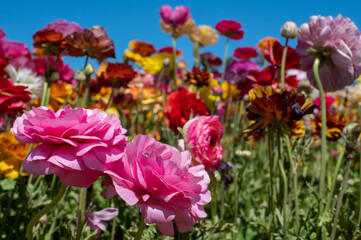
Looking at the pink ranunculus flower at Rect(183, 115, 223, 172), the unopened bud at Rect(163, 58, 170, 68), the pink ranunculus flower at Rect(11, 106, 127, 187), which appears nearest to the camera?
the pink ranunculus flower at Rect(11, 106, 127, 187)

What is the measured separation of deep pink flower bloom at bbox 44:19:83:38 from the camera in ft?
4.76

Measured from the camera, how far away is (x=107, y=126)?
610 millimetres

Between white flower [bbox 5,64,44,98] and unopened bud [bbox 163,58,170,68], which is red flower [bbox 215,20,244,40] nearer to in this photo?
unopened bud [bbox 163,58,170,68]

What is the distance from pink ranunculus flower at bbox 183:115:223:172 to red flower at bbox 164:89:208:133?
413 millimetres

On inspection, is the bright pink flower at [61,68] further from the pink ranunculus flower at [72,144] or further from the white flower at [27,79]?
the pink ranunculus flower at [72,144]

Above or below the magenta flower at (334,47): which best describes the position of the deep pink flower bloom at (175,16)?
above

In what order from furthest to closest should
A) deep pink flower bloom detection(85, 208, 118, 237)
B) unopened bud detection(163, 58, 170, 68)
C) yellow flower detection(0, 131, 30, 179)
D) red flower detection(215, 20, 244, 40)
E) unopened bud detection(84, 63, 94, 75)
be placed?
1. red flower detection(215, 20, 244, 40)
2. unopened bud detection(163, 58, 170, 68)
3. unopened bud detection(84, 63, 94, 75)
4. yellow flower detection(0, 131, 30, 179)
5. deep pink flower bloom detection(85, 208, 118, 237)

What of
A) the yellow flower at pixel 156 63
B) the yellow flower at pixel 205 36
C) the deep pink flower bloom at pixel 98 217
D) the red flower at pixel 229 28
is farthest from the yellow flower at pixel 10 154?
the yellow flower at pixel 205 36

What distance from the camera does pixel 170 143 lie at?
5.19 ft

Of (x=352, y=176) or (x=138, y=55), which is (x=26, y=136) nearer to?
(x=138, y=55)

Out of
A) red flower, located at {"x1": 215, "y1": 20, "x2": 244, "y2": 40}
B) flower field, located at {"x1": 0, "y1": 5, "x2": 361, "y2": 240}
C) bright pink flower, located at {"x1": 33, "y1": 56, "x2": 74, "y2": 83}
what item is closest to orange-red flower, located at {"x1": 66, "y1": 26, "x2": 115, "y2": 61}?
flower field, located at {"x1": 0, "y1": 5, "x2": 361, "y2": 240}

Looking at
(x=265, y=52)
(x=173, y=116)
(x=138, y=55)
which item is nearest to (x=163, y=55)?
(x=138, y=55)

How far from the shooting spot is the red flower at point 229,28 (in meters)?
2.74

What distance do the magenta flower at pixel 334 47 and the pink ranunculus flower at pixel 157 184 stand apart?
2.45ft
